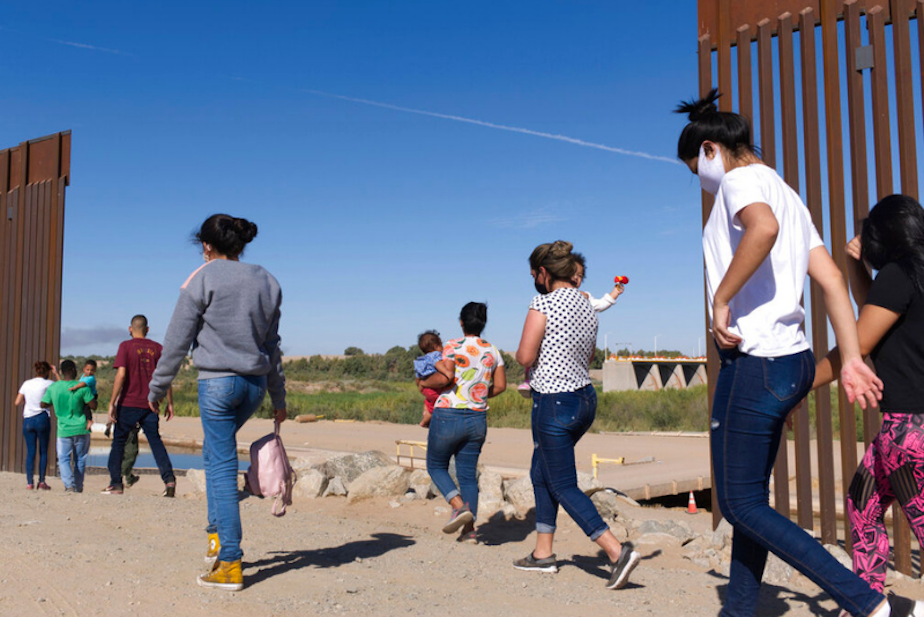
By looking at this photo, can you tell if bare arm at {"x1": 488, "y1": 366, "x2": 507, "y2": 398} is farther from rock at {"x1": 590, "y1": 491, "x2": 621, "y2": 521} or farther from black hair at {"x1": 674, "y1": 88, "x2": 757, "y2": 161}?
black hair at {"x1": 674, "y1": 88, "x2": 757, "y2": 161}

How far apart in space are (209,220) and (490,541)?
11.9ft

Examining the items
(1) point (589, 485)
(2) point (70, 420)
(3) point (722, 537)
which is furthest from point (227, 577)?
(2) point (70, 420)

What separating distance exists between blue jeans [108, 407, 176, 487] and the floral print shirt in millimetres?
3604

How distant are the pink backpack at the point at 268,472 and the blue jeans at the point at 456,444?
4.76 ft

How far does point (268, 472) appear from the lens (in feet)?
13.8

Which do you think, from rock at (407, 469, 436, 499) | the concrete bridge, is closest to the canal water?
rock at (407, 469, 436, 499)

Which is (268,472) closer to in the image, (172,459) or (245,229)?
(245,229)

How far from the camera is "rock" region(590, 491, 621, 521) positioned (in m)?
7.53

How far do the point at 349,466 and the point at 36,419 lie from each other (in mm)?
3541

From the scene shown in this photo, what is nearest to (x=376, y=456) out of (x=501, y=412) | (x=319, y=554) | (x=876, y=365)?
(x=319, y=554)

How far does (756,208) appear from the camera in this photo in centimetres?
274

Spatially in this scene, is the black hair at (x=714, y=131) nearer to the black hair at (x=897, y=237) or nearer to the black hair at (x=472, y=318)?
the black hair at (x=897, y=237)

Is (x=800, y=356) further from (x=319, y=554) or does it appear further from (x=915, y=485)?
(x=319, y=554)

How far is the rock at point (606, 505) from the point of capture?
7.53 metres
